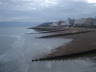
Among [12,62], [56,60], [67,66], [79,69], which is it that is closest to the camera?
[79,69]

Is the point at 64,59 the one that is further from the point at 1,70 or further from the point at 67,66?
the point at 1,70

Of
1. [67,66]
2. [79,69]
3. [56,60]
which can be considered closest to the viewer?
[79,69]

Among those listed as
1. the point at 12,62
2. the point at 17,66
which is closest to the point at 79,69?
the point at 17,66

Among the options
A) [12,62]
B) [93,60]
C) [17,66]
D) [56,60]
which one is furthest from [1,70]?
[93,60]

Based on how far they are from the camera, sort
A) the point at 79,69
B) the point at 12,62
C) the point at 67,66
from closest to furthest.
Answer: the point at 79,69 → the point at 67,66 → the point at 12,62

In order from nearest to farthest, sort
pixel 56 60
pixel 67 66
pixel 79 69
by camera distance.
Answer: pixel 79 69 → pixel 67 66 → pixel 56 60

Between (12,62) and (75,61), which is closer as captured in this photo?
(75,61)

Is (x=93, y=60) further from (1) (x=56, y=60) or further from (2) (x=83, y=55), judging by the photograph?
(1) (x=56, y=60)

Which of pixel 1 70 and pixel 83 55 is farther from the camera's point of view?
pixel 83 55

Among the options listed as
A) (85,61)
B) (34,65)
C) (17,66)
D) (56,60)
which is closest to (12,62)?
(17,66)
